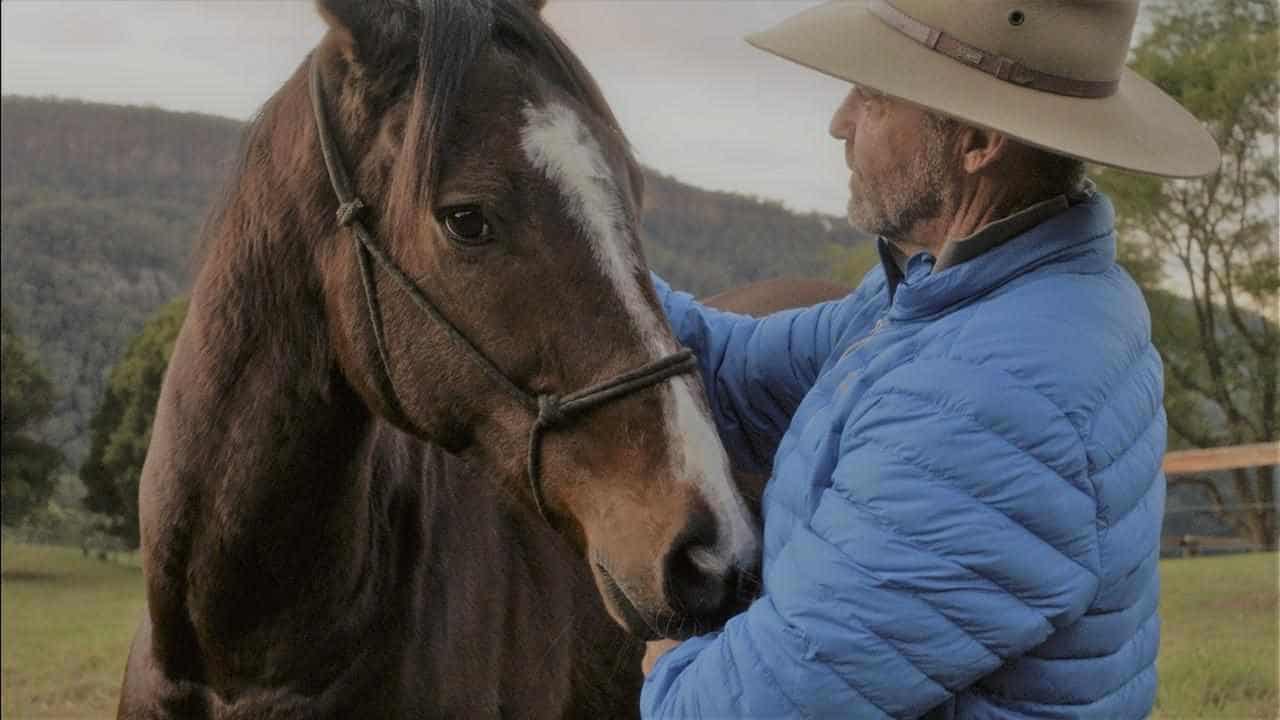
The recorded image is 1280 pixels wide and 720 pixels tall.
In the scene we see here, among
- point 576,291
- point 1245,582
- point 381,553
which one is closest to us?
point 576,291

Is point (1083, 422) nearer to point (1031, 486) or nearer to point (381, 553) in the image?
point (1031, 486)

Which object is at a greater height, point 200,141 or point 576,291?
point 576,291

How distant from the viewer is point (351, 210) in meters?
2.34

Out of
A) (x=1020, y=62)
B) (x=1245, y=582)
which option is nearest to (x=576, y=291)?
(x=1020, y=62)

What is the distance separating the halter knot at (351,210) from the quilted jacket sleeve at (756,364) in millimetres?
763

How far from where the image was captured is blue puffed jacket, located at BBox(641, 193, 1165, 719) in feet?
5.01

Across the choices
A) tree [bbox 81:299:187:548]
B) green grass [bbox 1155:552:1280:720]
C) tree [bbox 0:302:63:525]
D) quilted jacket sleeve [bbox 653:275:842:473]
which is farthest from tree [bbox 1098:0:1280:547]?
tree [bbox 0:302:63:525]

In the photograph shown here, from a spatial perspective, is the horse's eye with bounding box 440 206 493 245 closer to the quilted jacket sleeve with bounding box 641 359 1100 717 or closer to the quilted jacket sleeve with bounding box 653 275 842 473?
the quilted jacket sleeve with bounding box 653 275 842 473

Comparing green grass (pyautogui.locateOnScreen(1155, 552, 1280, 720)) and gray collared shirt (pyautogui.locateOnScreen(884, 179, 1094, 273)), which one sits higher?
gray collared shirt (pyautogui.locateOnScreen(884, 179, 1094, 273))

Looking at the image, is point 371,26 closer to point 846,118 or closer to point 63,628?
point 846,118

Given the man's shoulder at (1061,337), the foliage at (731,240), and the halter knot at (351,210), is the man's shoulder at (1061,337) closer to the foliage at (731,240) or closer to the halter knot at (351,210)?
the halter knot at (351,210)

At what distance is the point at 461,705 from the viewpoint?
2.67 metres

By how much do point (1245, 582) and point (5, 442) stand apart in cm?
1695

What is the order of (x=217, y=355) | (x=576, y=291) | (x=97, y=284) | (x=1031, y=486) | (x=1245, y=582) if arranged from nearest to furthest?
1. (x=1031, y=486)
2. (x=576, y=291)
3. (x=217, y=355)
4. (x=1245, y=582)
5. (x=97, y=284)
